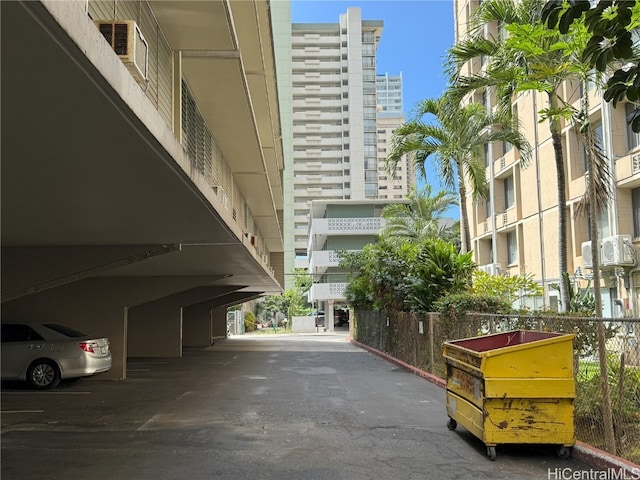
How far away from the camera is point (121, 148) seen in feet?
18.9

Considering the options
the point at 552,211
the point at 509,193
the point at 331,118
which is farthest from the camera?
the point at 331,118

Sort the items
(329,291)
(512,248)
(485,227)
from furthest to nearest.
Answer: (329,291), (485,227), (512,248)

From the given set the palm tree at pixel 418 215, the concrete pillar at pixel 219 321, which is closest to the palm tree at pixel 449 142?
the palm tree at pixel 418 215

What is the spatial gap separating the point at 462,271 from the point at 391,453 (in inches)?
374

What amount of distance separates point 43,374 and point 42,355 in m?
0.43

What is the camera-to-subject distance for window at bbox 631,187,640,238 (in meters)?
18.6

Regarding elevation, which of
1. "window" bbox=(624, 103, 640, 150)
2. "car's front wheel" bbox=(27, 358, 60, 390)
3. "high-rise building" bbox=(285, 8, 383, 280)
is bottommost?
"car's front wheel" bbox=(27, 358, 60, 390)

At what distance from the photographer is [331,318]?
201 feet

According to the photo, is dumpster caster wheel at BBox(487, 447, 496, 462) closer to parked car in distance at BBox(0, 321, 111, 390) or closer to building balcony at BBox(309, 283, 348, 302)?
parked car in distance at BBox(0, 321, 111, 390)

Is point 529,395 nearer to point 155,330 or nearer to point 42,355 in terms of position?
point 42,355

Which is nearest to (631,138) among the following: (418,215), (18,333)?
(18,333)

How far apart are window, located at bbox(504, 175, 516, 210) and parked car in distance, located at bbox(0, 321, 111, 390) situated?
69.8 feet

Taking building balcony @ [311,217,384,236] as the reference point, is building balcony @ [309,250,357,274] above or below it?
below

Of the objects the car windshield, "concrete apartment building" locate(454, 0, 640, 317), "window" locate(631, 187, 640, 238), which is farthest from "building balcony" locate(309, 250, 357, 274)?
the car windshield
